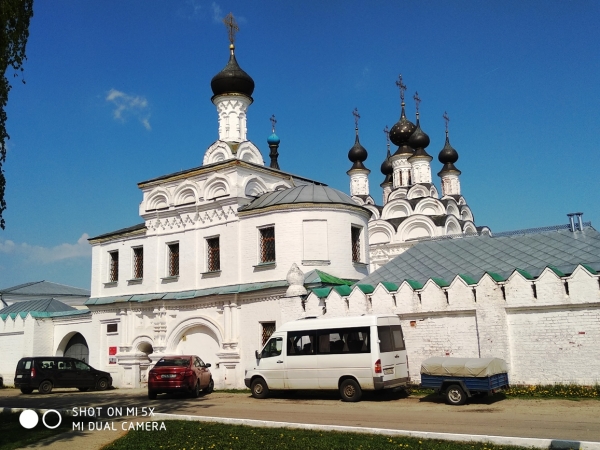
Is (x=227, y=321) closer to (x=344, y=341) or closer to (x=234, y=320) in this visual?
(x=234, y=320)

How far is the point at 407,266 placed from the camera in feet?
58.8

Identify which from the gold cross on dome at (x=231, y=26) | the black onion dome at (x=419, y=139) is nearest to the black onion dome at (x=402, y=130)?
the black onion dome at (x=419, y=139)

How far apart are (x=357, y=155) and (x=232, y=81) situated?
22964 mm

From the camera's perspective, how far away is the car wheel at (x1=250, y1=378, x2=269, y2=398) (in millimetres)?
15164

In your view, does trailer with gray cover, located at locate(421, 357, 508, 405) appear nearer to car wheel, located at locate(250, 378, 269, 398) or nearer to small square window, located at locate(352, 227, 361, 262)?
car wheel, located at locate(250, 378, 269, 398)

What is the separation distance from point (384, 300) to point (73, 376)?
12100mm

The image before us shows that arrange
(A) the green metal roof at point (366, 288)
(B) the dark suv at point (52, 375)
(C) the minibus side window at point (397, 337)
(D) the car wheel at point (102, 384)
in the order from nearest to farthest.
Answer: (C) the minibus side window at point (397, 337) < (A) the green metal roof at point (366, 288) < (B) the dark suv at point (52, 375) < (D) the car wheel at point (102, 384)

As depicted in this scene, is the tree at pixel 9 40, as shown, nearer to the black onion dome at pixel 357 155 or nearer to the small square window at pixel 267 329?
the small square window at pixel 267 329

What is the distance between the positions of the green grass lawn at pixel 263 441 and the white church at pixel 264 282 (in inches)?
238

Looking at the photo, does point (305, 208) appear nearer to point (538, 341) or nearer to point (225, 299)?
point (225, 299)

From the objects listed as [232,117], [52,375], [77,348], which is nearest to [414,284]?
[52,375]

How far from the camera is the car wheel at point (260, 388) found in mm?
15164
